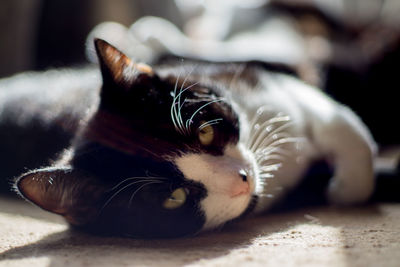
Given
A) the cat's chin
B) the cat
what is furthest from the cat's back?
the cat's chin

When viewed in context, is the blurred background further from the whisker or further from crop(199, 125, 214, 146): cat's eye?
crop(199, 125, 214, 146): cat's eye

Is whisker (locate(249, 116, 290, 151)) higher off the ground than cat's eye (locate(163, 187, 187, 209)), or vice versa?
whisker (locate(249, 116, 290, 151))

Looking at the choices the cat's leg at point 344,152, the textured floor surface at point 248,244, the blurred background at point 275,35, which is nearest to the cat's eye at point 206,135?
the textured floor surface at point 248,244

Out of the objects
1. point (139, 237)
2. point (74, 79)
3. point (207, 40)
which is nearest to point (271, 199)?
point (139, 237)

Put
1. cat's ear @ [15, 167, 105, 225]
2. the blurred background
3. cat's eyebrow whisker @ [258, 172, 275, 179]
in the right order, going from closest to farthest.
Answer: cat's ear @ [15, 167, 105, 225], cat's eyebrow whisker @ [258, 172, 275, 179], the blurred background

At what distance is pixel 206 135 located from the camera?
92 cm

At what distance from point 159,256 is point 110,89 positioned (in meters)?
0.40

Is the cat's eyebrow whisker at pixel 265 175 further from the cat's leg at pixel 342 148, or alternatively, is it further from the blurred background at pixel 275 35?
the blurred background at pixel 275 35

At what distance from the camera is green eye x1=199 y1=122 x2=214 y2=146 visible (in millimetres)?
914

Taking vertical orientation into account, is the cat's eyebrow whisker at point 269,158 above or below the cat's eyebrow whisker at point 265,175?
above

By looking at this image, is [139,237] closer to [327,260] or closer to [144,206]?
[144,206]

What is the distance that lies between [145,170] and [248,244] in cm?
25

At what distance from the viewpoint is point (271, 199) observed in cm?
113

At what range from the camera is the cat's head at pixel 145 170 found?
2.79ft
